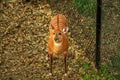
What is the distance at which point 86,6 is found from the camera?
7.47m

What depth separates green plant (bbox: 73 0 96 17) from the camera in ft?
23.7

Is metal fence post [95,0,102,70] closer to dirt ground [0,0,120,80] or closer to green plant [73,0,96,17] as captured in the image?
dirt ground [0,0,120,80]

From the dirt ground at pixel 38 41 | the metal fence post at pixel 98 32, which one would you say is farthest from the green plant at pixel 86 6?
the metal fence post at pixel 98 32

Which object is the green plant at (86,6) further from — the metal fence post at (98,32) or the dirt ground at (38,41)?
the metal fence post at (98,32)

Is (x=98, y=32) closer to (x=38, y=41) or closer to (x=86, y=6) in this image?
(x=86, y=6)

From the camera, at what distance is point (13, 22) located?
827 cm

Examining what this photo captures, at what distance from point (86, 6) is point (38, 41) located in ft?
4.50

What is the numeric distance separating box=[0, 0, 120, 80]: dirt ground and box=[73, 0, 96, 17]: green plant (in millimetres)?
134

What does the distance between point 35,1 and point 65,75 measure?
3.22 metres

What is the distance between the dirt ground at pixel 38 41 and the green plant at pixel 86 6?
0.44 ft

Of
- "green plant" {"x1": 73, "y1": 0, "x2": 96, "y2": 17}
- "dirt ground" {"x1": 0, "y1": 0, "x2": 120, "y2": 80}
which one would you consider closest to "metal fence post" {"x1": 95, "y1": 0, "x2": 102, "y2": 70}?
"dirt ground" {"x1": 0, "y1": 0, "x2": 120, "y2": 80}

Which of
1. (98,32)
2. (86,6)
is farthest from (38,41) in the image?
(98,32)

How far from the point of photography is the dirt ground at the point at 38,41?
21.3ft

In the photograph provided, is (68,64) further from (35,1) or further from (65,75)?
(35,1)
